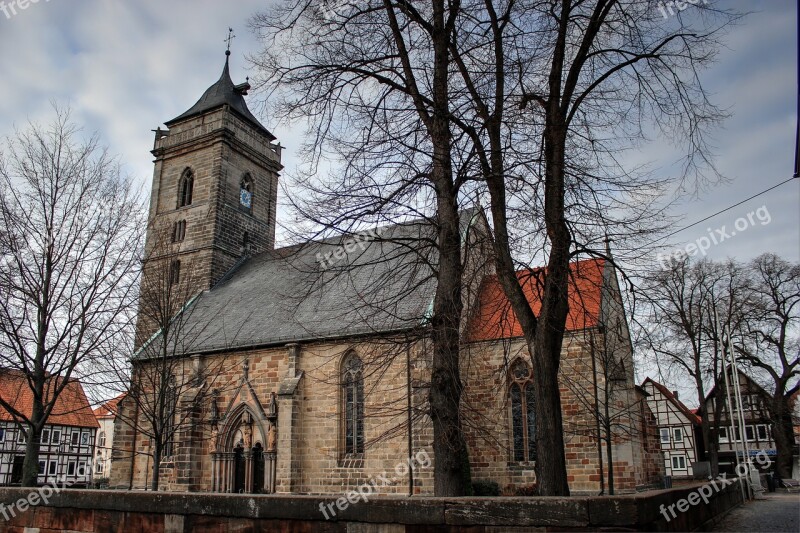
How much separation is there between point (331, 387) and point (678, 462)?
36.8m

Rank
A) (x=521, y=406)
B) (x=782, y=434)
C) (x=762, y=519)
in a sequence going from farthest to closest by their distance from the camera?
(x=782, y=434) → (x=521, y=406) → (x=762, y=519)

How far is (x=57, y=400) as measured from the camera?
31297mm

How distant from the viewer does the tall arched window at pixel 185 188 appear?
29.6 m

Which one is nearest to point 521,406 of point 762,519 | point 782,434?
point 762,519

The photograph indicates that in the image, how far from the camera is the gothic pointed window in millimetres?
29719

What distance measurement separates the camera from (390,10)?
10.5 meters

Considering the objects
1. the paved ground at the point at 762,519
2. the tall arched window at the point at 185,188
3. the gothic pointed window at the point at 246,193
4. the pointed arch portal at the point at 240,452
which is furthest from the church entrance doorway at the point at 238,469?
the paved ground at the point at 762,519

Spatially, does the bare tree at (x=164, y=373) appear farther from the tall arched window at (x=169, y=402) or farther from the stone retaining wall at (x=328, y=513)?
the stone retaining wall at (x=328, y=513)

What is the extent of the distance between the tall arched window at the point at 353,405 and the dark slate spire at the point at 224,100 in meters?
14.6

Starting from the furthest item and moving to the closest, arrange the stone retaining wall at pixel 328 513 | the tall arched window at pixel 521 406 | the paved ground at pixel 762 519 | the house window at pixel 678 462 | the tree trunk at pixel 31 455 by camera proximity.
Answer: the house window at pixel 678 462
the tall arched window at pixel 521 406
the tree trunk at pixel 31 455
the paved ground at pixel 762 519
the stone retaining wall at pixel 328 513

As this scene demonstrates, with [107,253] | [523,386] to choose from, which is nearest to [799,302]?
[523,386]

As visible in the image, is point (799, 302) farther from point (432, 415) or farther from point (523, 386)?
point (432, 415)

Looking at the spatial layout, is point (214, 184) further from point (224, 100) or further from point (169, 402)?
point (169, 402)

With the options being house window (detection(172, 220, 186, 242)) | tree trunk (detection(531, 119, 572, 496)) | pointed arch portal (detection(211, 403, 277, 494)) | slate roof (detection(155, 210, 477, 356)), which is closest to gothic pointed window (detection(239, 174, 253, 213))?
house window (detection(172, 220, 186, 242))
